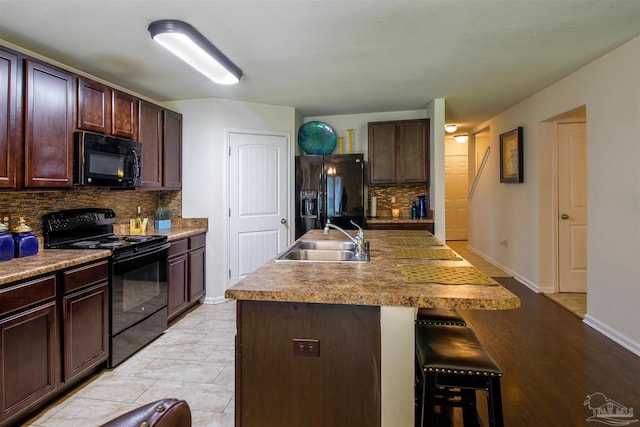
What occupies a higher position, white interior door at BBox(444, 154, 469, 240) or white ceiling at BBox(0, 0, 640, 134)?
white ceiling at BBox(0, 0, 640, 134)

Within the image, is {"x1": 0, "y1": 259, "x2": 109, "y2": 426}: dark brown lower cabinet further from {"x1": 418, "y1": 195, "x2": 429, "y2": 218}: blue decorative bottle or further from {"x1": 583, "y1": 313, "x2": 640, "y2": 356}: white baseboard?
{"x1": 583, "y1": 313, "x2": 640, "y2": 356}: white baseboard

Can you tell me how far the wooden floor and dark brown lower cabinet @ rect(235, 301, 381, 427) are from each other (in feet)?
3.38

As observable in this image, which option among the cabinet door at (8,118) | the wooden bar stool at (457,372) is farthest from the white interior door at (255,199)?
the wooden bar stool at (457,372)

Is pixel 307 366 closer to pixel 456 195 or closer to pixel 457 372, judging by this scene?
pixel 457 372

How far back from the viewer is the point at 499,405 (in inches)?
53.6

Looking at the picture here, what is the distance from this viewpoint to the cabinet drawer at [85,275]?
2.08 m

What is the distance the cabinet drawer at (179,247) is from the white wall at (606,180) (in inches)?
152

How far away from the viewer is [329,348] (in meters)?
1.39

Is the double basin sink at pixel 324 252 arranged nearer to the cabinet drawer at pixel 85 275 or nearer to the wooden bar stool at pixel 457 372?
the wooden bar stool at pixel 457 372

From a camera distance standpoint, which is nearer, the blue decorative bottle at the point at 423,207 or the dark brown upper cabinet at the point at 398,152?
the dark brown upper cabinet at the point at 398,152

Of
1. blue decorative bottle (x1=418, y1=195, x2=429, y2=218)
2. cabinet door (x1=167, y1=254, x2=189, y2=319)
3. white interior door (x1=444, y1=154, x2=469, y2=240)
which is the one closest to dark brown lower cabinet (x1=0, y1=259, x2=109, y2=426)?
cabinet door (x1=167, y1=254, x2=189, y2=319)

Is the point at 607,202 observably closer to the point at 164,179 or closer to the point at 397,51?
the point at 397,51

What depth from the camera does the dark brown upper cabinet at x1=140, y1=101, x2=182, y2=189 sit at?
332 cm

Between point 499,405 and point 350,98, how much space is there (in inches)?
136
